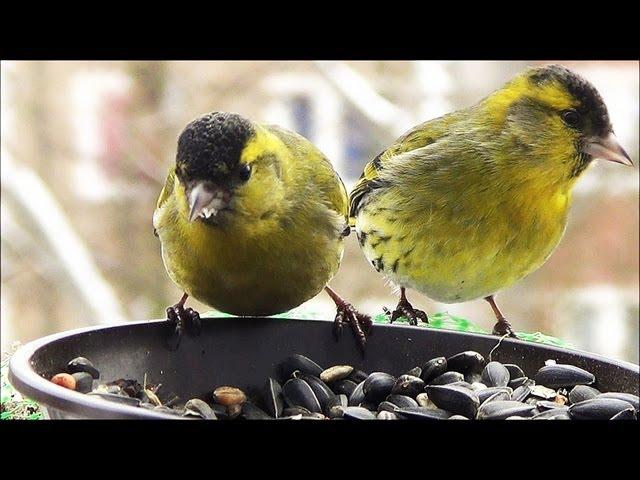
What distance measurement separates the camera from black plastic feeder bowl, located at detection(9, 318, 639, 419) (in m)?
1.79

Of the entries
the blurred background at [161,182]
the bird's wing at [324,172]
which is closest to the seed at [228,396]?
the bird's wing at [324,172]

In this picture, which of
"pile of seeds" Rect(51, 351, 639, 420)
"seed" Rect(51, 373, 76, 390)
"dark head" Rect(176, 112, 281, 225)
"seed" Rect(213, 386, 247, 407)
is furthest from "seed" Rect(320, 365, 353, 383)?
"seed" Rect(51, 373, 76, 390)

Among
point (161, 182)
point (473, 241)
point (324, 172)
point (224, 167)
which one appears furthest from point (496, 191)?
point (161, 182)

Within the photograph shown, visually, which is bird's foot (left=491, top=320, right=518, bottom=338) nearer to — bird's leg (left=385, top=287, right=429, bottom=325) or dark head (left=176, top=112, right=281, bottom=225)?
bird's leg (left=385, top=287, right=429, bottom=325)

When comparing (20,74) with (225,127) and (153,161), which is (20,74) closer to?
(153,161)

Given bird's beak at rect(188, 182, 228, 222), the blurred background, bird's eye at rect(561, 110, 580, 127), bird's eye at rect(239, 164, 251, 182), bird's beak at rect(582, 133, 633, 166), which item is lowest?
the blurred background

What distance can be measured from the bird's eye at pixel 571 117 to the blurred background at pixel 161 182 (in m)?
2.54

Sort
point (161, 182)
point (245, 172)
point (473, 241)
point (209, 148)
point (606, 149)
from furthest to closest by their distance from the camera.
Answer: point (161, 182) → point (473, 241) → point (606, 149) → point (245, 172) → point (209, 148)

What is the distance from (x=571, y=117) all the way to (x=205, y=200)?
0.97m

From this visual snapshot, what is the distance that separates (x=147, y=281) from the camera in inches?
210

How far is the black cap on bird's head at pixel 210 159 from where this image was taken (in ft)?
5.82

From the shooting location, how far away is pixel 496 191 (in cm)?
240

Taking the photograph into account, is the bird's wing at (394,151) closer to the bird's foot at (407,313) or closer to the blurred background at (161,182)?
the bird's foot at (407,313)

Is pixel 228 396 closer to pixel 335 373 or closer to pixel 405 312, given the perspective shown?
pixel 335 373
